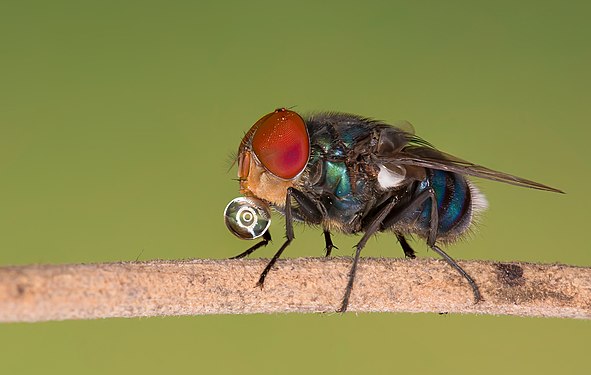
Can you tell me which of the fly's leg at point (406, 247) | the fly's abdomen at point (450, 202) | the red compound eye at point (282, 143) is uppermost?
the red compound eye at point (282, 143)

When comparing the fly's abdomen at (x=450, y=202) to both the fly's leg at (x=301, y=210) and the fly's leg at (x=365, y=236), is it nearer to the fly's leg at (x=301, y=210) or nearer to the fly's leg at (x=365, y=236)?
the fly's leg at (x=365, y=236)

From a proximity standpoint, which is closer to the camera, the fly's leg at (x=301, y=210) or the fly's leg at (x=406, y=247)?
the fly's leg at (x=301, y=210)

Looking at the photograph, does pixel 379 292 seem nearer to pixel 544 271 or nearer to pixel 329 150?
pixel 544 271

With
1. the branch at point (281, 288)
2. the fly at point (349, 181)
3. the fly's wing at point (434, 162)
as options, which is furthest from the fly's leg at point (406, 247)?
the branch at point (281, 288)

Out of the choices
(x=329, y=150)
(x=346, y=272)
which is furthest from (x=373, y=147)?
(x=346, y=272)

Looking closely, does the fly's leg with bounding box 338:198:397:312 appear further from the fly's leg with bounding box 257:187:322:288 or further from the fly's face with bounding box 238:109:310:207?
the fly's face with bounding box 238:109:310:207
